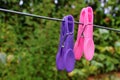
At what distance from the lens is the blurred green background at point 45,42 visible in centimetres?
288

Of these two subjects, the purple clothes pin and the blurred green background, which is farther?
the blurred green background

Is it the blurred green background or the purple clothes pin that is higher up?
the purple clothes pin

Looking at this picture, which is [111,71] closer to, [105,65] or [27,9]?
[105,65]

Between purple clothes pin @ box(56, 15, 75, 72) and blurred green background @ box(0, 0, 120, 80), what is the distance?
1.33m

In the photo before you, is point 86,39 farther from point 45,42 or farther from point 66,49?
point 45,42

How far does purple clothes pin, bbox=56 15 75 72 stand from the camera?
56.2 inches

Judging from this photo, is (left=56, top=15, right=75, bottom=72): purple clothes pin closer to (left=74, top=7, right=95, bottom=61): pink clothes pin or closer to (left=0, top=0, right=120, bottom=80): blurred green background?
(left=74, top=7, right=95, bottom=61): pink clothes pin

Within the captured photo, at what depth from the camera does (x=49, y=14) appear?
321 centimetres

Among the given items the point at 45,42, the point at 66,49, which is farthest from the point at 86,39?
the point at 45,42

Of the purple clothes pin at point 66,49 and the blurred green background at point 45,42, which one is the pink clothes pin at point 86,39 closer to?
the purple clothes pin at point 66,49

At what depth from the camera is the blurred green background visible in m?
2.88

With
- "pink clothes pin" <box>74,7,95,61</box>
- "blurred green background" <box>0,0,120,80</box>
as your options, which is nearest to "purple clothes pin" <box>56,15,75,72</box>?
"pink clothes pin" <box>74,7,95,61</box>

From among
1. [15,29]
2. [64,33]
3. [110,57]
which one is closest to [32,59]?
[15,29]

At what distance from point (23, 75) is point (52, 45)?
357 millimetres
